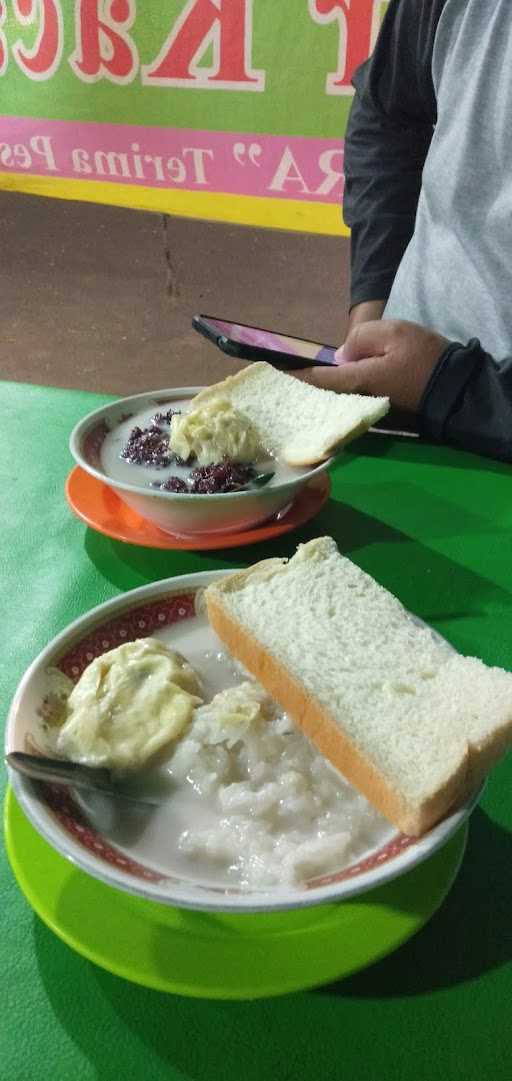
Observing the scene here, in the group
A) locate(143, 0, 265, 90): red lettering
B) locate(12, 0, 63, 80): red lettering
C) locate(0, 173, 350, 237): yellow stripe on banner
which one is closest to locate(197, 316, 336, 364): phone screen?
locate(0, 173, 350, 237): yellow stripe on banner

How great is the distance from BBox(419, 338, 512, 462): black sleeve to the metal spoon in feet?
3.04

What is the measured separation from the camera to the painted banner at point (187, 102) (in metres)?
2.62

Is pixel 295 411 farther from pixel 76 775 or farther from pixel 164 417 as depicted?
pixel 76 775

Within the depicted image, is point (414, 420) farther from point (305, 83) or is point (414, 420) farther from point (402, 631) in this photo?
point (305, 83)

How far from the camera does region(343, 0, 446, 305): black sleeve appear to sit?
183 cm

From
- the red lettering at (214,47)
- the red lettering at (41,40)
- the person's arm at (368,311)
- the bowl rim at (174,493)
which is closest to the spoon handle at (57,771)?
the bowl rim at (174,493)

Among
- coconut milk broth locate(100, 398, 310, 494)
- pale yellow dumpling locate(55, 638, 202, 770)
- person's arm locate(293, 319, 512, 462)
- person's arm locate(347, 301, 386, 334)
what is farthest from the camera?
person's arm locate(347, 301, 386, 334)

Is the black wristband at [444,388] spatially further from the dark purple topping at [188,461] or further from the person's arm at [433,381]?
the dark purple topping at [188,461]

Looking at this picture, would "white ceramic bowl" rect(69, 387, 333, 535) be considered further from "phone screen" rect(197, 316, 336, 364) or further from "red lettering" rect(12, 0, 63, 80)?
"red lettering" rect(12, 0, 63, 80)

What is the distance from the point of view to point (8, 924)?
2.17 feet

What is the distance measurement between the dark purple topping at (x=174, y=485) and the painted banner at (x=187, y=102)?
193 cm

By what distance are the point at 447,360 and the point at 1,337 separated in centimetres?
314

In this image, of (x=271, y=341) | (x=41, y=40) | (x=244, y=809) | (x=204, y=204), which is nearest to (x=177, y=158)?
(x=204, y=204)

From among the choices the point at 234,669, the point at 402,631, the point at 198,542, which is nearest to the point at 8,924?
the point at 234,669
